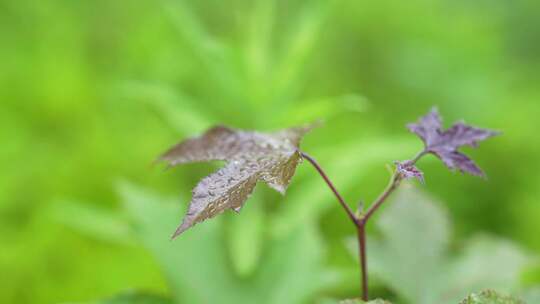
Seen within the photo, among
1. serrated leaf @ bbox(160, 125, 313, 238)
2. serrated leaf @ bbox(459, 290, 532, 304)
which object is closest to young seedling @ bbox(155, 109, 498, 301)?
serrated leaf @ bbox(160, 125, 313, 238)

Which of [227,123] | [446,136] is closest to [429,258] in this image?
[446,136]

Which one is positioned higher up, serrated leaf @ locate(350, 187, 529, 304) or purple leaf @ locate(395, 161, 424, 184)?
serrated leaf @ locate(350, 187, 529, 304)

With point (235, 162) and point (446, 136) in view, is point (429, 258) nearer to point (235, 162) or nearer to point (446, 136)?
point (446, 136)

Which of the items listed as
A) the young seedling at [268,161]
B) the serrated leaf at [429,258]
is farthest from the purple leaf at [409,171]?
the serrated leaf at [429,258]

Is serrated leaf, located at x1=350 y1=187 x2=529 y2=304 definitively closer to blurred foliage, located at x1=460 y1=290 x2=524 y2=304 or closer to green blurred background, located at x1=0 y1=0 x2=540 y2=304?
green blurred background, located at x1=0 y1=0 x2=540 y2=304

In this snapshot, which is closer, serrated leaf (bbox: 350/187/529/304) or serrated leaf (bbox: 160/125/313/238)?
serrated leaf (bbox: 160/125/313/238)

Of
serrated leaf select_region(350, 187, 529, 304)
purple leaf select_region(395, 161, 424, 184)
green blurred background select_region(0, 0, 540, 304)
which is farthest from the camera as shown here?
green blurred background select_region(0, 0, 540, 304)

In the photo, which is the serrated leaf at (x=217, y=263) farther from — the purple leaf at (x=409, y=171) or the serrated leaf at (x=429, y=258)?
the purple leaf at (x=409, y=171)
